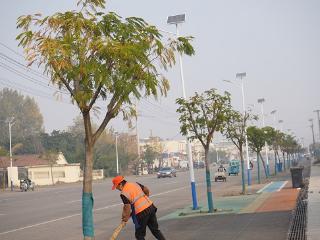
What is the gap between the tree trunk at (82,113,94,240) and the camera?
9039 mm

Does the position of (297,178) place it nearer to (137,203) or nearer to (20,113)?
(137,203)

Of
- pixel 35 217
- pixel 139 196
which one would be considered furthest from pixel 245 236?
pixel 35 217

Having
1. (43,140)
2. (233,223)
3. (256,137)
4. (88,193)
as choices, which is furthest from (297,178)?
(43,140)

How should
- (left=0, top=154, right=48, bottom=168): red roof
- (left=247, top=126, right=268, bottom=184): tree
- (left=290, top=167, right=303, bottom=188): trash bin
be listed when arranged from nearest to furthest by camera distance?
(left=290, top=167, right=303, bottom=188): trash bin, (left=247, top=126, right=268, bottom=184): tree, (left=0, top=154, right=48, bottom=168): red roof

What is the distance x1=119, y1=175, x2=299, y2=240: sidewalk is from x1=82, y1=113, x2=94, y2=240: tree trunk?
4.79 meters

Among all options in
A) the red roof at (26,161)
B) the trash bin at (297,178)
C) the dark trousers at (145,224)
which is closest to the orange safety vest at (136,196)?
the dark trousers at (145,224)

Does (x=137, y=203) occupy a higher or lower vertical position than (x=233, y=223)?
higher

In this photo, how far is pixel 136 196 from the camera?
9953mm

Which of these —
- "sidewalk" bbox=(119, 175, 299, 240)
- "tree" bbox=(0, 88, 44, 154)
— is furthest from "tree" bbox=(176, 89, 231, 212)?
"tree" bbox=(0, 88, 44, 154)

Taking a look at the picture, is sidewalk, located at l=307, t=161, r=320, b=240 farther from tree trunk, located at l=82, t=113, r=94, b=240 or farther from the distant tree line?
the distant tree line

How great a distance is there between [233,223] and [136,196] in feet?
21.7

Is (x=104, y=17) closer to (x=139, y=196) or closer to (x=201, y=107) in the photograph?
(x=139, y=196)

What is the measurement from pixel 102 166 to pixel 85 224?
276 feet

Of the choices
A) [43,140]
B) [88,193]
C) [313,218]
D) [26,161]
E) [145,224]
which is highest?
[43,140]
